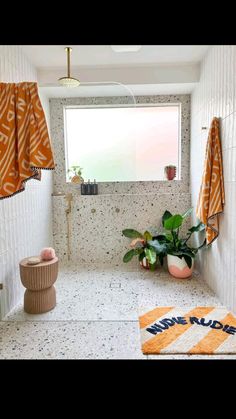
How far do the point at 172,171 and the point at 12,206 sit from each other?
1890mm

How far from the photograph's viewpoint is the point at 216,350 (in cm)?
138

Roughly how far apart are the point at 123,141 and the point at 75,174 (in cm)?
75

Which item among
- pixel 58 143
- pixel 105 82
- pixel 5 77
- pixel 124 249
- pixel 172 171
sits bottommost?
pixel 124 249

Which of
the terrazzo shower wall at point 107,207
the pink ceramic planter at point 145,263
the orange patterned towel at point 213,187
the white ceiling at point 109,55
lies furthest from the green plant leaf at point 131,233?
the white ceiling at point 109,55

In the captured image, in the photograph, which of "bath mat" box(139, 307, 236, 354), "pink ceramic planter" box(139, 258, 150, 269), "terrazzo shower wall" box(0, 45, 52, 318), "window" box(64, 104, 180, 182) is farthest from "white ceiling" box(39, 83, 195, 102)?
"bath mat" box(139, 307, 236, 354)

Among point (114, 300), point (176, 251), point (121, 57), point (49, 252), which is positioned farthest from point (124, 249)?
point (121, 57)

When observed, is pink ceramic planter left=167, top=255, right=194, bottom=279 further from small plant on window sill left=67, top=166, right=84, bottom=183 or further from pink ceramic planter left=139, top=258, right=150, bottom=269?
small plant on window sill left=67, top=166, right=84, bottom=183

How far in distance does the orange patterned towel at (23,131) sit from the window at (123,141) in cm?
169

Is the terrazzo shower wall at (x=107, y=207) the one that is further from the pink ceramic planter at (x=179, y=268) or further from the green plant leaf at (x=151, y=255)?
the pink ceramic planter at (x=179, y=268)

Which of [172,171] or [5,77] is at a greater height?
[5,77]

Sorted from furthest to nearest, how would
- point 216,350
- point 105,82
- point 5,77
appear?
point 105,82 < point 5,77 < point 216,350

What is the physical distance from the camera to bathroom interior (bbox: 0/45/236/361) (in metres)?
1.54
